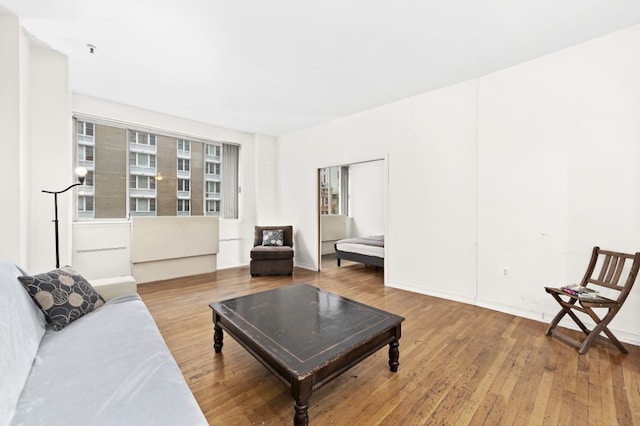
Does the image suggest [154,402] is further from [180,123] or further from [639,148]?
[180,123]

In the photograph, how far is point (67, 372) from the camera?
1.21 meters

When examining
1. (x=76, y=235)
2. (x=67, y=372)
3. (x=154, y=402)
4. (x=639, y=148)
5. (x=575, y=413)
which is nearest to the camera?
(x=154, y=402)

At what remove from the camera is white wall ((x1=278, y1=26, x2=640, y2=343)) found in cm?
241

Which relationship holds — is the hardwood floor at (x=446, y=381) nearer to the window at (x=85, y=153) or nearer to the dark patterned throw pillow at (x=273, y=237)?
the dark patterned throw pillow at (x=273, y=237)

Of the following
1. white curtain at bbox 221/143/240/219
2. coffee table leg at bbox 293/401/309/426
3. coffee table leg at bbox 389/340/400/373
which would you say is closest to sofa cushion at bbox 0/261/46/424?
coffee table leg at bbox 293/401/309/426

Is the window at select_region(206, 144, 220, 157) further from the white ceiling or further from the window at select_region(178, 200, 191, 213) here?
the white ceiling

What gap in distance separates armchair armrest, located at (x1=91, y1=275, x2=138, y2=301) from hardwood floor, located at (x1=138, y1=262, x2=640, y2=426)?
551 mm

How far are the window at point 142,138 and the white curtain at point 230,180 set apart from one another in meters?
1.24

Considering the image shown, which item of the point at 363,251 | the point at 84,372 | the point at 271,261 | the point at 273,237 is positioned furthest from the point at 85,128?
the point at 363,251

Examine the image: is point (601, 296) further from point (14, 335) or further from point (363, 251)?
point (14, 335)

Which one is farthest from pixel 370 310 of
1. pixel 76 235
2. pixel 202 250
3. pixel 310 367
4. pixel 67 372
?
pixel 76 235

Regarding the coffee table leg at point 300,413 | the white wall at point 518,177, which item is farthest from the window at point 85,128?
the coffee table leg at point 300,413

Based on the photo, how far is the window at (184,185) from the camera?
4.88 meters

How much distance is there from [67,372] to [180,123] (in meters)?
4.41
